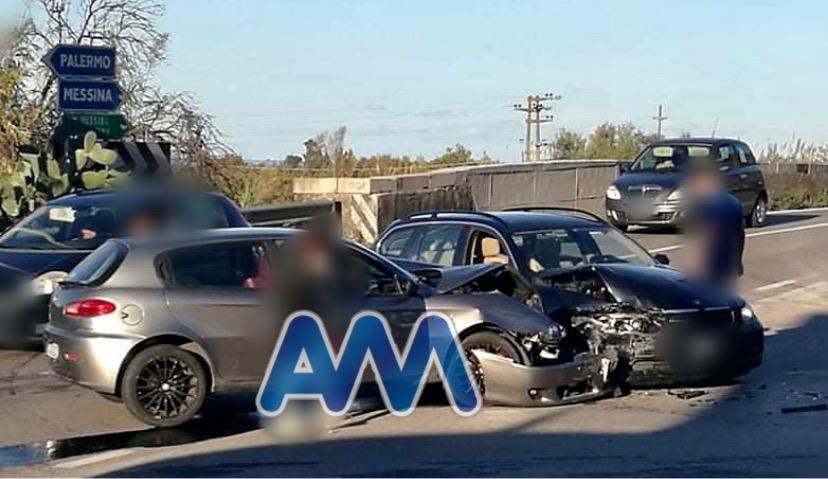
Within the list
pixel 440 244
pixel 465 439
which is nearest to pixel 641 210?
pixel 440 244

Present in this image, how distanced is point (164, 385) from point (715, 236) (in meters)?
6.67

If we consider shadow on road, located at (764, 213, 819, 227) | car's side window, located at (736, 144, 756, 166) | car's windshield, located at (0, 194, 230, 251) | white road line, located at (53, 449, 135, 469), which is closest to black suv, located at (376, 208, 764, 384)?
white road line, located at (53, 449, 135, 469)

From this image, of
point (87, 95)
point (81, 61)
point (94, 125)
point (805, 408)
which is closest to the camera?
point (805, 408)

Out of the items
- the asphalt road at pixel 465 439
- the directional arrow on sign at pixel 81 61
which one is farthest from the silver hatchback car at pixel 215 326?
the directional arrow on sign at pixel 81 61

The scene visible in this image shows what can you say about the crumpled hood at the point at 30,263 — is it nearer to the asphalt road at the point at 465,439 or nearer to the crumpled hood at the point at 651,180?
the asphalt road at the point at 465,439

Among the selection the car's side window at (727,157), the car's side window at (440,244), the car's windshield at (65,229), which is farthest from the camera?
the car's side window at (727,157)

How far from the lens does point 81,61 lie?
1708 centimetres

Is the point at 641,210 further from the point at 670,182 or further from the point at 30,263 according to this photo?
the point at 30,263

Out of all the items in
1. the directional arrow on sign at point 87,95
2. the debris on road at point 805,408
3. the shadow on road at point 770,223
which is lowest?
the shadow on road at point 770,223

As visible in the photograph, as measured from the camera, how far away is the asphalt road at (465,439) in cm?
812

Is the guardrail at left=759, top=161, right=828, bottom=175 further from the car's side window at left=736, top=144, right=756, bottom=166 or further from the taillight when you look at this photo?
the taillight

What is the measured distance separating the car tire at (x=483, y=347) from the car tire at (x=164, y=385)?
207cm

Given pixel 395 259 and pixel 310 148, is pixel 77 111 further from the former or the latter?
pixel 310 148

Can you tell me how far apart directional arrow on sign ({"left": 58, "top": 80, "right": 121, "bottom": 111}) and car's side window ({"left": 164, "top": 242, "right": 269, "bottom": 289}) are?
7858 mm
